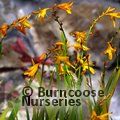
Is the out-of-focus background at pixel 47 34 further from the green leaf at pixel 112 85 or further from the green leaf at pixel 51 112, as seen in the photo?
the green leaf at pixel 51 112

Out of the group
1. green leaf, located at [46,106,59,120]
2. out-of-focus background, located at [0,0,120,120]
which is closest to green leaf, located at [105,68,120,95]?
green leaf, located at [46,106,59,120]

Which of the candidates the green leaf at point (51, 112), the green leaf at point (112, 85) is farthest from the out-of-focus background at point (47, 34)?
the green leaf at point (51, 112)

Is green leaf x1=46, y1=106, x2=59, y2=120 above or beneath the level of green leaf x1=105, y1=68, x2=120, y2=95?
beneath

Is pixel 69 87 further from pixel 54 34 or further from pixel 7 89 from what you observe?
pixel 54 34

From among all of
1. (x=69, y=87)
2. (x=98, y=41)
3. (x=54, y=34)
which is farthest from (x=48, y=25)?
(x=69, y=87)

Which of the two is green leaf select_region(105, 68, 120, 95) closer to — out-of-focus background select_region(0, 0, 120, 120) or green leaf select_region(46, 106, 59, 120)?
green leaf select_region(46, 106, 59, 120)

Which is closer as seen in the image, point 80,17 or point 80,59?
point 80,59

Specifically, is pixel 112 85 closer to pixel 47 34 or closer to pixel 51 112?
pixel 51 112

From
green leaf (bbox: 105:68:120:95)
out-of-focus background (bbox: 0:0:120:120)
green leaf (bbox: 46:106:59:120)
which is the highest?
out-of-focus background (bbox: 0:0:120:120)
